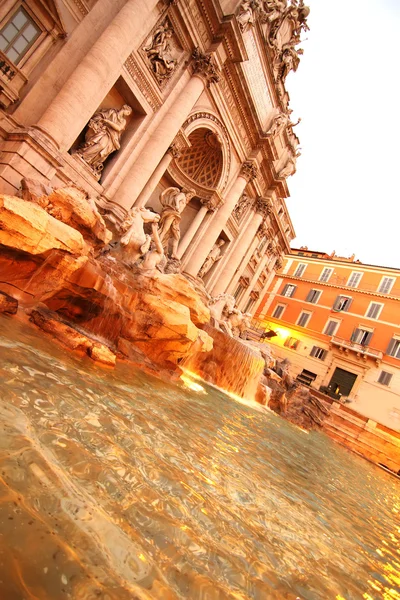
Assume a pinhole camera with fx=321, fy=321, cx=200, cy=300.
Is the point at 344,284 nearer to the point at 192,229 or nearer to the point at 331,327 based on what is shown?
the point at 331,327

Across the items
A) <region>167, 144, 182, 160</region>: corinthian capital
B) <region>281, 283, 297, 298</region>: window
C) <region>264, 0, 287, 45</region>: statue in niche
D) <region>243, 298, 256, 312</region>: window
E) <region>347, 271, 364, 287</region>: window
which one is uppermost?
<region>264, 0, 287, 45</region>: statue in niche

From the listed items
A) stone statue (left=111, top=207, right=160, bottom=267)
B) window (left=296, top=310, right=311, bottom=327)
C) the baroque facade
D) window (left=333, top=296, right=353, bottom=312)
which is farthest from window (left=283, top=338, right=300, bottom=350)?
stone statue (left=111, top=207, right=160, bottom=267)

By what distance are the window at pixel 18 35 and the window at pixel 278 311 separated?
28.5 meters

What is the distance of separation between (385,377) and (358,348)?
9.57 ft

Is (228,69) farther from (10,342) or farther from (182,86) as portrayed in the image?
(10,342)

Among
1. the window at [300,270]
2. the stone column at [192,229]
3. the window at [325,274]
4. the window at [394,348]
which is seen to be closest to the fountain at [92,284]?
the stone column at [192,229]

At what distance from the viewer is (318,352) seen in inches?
1128

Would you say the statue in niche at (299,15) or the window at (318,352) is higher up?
the statue in niche at (299,15)

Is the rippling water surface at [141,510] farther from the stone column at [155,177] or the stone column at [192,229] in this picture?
the stone column at [192,229]

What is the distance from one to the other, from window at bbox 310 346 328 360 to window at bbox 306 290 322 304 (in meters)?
4.91

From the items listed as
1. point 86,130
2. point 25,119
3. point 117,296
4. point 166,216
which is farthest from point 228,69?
point 117,296

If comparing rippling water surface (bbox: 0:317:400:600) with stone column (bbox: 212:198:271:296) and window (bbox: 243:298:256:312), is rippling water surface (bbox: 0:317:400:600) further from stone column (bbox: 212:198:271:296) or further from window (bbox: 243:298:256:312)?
window (bbox: 243:298:256:312)

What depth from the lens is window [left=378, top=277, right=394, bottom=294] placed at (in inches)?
1095

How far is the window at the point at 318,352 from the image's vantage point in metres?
28.3
